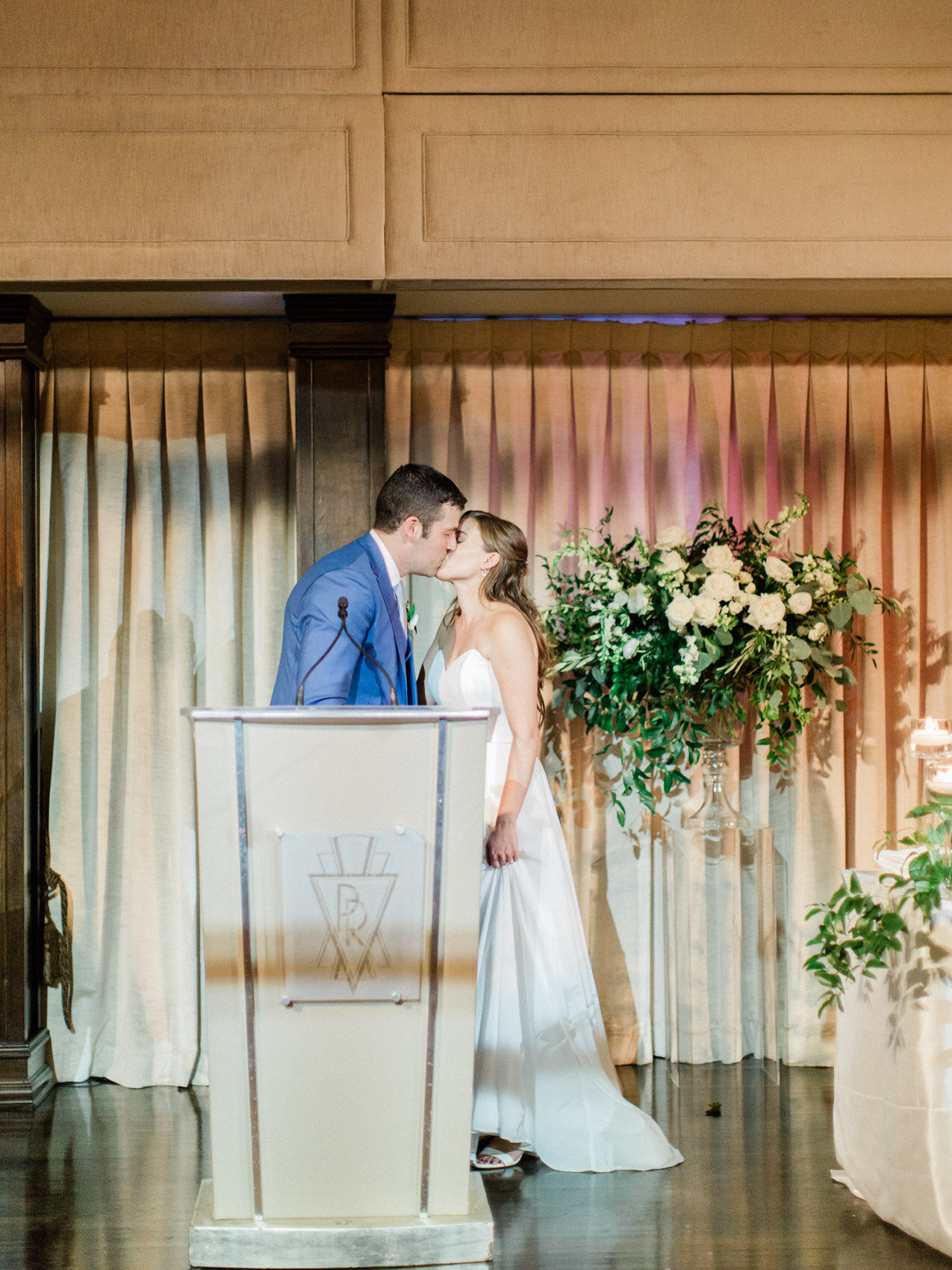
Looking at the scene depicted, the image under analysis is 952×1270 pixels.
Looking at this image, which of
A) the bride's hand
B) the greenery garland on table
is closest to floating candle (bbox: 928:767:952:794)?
the greenery garland on table

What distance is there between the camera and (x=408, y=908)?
253 cm

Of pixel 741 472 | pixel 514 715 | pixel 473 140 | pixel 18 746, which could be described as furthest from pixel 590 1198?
pixel 473 140

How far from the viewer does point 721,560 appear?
3.75 metres

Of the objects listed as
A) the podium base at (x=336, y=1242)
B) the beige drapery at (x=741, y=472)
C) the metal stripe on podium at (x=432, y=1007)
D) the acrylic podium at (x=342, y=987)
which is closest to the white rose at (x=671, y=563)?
the beige drapery at (x=741, y=472)

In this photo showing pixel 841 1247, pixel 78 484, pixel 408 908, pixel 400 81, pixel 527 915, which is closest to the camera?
pixel 408 908

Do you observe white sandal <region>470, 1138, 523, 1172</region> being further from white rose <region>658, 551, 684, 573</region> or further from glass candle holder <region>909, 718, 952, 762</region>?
white rose <region>658, 551, 684, 573</region>

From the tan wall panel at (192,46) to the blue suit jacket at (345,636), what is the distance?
63.8 inches

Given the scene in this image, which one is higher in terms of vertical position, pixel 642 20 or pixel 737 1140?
pixel 642 20

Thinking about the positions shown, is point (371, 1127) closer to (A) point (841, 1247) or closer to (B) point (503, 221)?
(A) point (841, 1247)

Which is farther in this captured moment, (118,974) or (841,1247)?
(118,974)

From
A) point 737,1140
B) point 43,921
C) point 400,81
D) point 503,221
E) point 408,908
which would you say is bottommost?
point 737,1140

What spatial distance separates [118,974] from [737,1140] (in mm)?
2287

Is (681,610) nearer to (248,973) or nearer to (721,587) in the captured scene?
(721,587)

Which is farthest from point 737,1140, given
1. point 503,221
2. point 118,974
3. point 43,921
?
point 503,221
